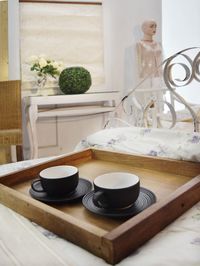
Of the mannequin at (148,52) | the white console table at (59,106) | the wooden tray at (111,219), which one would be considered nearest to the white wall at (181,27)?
the mannequin at (148,52)

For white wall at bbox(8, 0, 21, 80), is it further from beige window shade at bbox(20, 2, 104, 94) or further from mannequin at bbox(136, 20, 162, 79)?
mannequin at bbox(136, 20, 162, 79)

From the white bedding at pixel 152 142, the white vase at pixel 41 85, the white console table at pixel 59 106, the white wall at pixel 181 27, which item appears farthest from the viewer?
the white wall at pixel 181 27

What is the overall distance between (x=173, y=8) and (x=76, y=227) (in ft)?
11.9

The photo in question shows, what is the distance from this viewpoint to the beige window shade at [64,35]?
9.06 ft

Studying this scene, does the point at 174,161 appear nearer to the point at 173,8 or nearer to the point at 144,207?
the point at 144,207

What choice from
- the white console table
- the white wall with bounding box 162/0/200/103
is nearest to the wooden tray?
the white console table

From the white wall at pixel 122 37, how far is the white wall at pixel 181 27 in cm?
42

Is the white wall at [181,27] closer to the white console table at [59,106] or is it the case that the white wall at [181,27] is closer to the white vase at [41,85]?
the white console table at [59,106]

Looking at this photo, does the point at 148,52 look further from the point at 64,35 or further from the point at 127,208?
the point at 127,208

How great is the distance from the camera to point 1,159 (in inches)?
100

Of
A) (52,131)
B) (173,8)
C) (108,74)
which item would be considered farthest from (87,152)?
(173,8)

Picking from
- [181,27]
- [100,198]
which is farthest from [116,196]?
[181,27]

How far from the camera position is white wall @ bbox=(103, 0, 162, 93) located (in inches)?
121

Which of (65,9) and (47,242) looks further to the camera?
(65,9)
